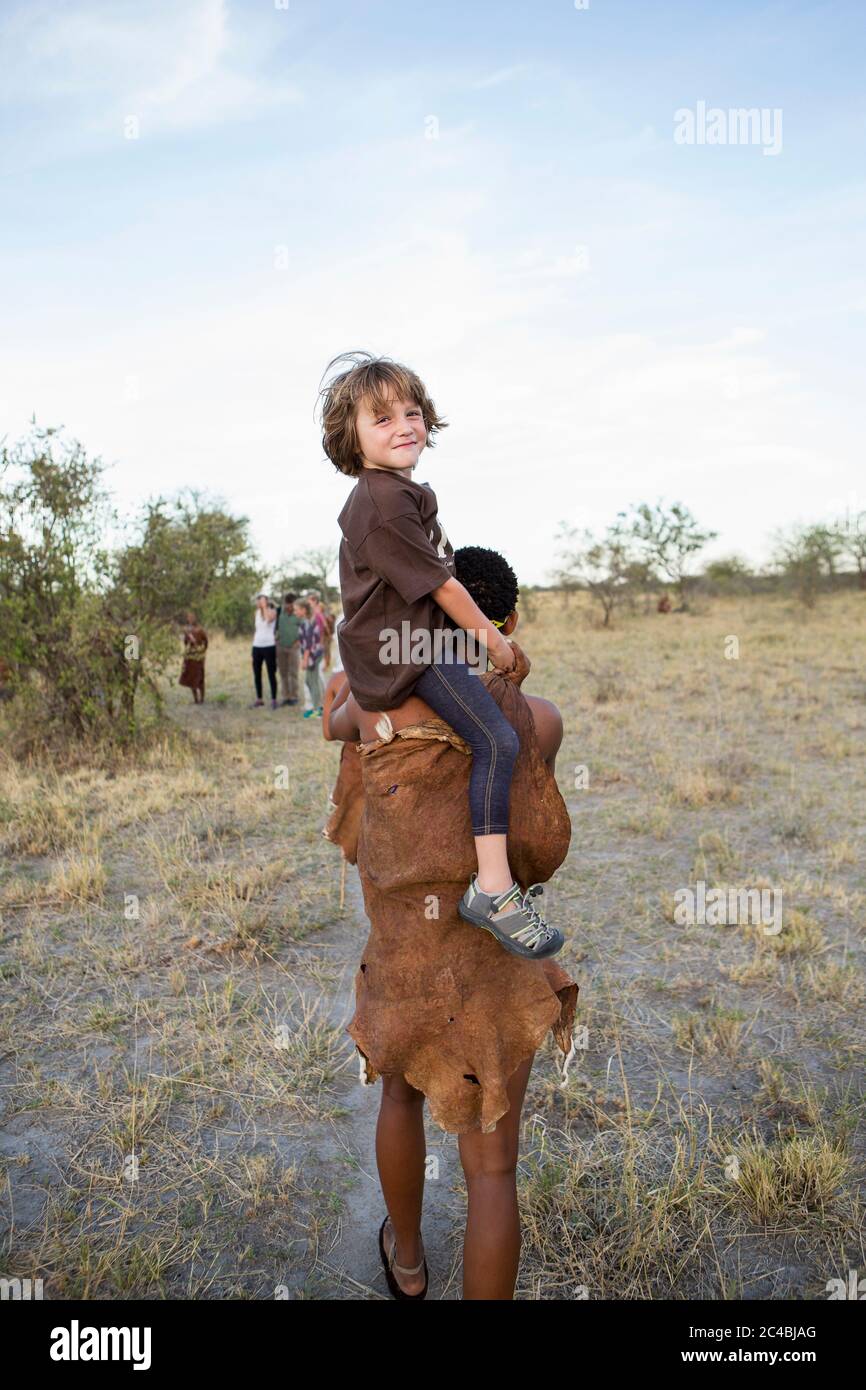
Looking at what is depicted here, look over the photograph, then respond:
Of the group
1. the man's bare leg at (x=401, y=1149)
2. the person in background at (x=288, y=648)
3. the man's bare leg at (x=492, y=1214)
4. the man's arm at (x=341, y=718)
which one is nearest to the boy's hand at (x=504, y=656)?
the man's arm at (x=341, y=718)

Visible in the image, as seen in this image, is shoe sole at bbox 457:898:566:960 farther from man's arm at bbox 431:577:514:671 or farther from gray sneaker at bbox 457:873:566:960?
man's arm at bbox 431:577:514:671

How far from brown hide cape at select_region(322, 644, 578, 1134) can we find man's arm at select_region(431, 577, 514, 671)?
0.25 feet

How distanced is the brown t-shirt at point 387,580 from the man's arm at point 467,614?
28mm

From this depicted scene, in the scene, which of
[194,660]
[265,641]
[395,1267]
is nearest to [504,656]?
[395,1267]

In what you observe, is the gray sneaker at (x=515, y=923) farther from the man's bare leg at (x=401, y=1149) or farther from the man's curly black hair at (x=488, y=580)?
the man's curly black hair at (x=488, y=580)

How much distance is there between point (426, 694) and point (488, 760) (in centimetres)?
19

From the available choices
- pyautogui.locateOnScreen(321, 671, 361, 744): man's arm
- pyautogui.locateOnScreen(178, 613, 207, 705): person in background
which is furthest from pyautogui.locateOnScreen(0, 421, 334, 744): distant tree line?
pyautogui.locateOnScreen(321, 671, 361, 744): man's arm

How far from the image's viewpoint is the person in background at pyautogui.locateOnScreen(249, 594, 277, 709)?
41.9 ft

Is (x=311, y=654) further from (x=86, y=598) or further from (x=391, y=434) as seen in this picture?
(x=391, y=434)

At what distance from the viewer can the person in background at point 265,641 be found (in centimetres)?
1276

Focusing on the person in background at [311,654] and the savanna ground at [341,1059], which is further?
the person in background at [311,654]

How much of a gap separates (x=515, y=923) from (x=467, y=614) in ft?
2.02

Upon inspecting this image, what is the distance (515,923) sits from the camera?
5.46ft

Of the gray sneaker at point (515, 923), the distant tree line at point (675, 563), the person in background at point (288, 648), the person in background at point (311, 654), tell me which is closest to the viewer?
the gray sneaker at point (515, 923)
